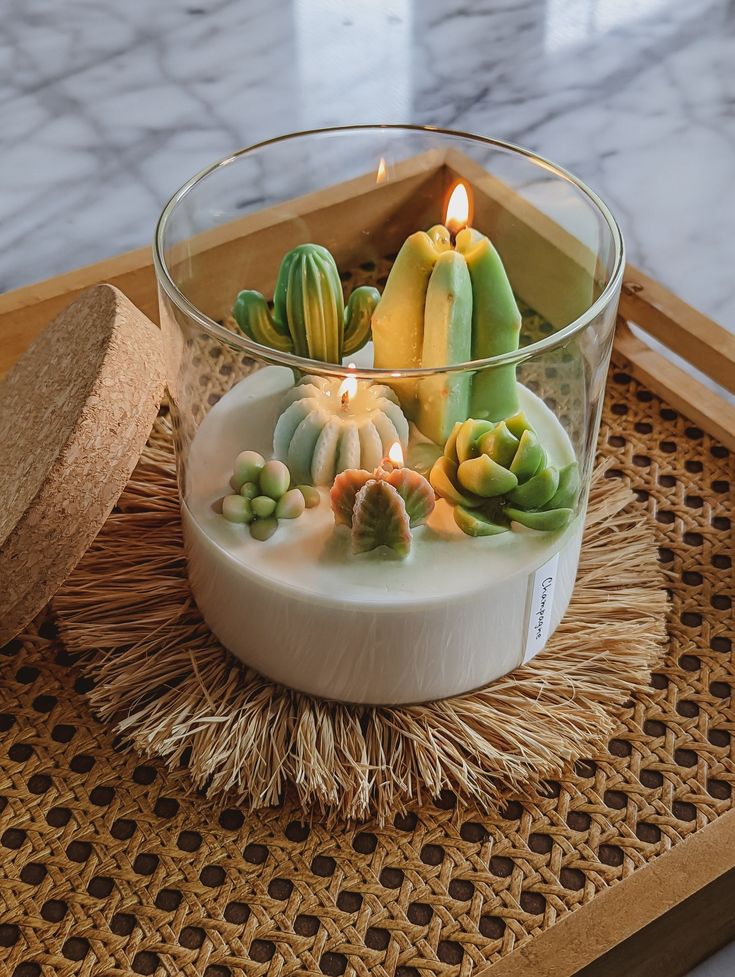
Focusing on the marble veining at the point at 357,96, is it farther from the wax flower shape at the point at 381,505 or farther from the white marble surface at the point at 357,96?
the wax flower shape at the point at 381,505

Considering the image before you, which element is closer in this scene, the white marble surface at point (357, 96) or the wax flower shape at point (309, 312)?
the wax flower shape at point (309, 312)

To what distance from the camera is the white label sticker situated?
2.08 feet

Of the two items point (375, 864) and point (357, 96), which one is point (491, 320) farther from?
point (357, 96)

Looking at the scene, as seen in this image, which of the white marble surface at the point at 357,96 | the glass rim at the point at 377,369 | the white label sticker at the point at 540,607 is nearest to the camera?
the glass rim at the point at 377,369

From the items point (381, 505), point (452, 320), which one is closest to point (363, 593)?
point (381, 505)

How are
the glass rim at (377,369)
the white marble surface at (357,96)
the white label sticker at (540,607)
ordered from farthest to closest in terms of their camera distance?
1. the white marble surface at (357,96)
2. the white label sticker at (540,607)
3. the glass rim at (377,369)

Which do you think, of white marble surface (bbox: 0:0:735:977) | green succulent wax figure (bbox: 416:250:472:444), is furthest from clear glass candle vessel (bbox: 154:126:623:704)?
white marble surface (bbox: 0:0:735:977)

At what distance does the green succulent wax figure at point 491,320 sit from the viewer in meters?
0.63

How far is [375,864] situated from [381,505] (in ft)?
0.61

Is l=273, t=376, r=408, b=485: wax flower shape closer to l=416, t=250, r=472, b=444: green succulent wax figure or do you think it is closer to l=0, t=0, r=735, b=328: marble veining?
l=416, t=250, r=472, b=444: green succulent wax figure

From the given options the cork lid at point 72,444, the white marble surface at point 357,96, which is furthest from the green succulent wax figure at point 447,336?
the white marble surface at point 357,96

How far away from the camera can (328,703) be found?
0.66 m

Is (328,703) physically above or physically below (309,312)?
below

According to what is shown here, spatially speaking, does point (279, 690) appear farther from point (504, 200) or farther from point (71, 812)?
point (504, 200)
